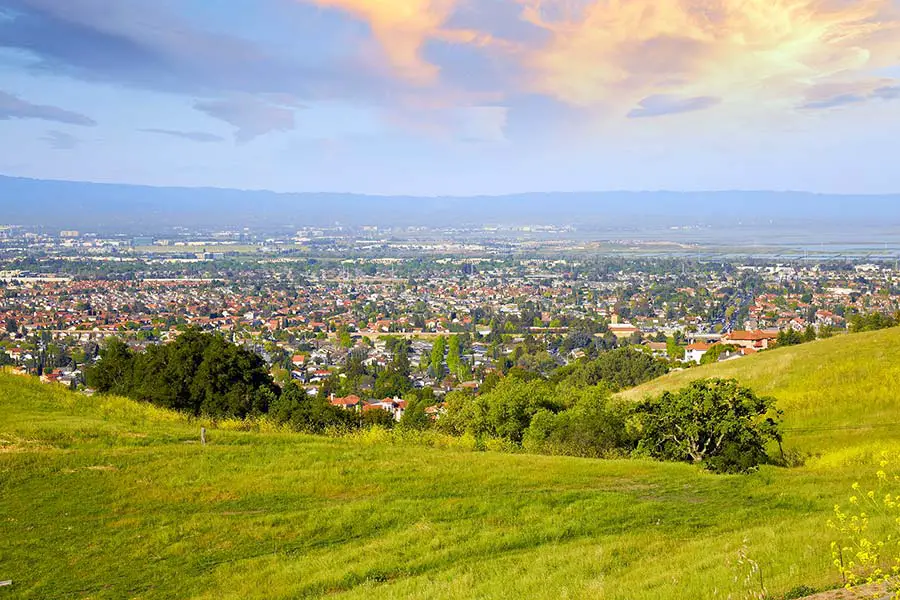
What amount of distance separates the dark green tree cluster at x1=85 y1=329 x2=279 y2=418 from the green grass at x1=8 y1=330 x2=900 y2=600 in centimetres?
813

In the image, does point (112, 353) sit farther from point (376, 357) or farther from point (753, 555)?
point (376, 357)

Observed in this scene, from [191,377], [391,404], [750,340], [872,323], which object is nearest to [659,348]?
[750,340]

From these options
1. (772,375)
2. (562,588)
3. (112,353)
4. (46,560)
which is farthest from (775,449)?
(112,353)

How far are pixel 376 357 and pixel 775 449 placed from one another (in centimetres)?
5114

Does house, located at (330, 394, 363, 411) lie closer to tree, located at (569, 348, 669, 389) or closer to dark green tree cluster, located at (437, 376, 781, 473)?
tree, located at (569, 348, 669, 389)

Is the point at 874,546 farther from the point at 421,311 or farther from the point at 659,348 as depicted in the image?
the point at 421,311

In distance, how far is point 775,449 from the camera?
2147 centimetres

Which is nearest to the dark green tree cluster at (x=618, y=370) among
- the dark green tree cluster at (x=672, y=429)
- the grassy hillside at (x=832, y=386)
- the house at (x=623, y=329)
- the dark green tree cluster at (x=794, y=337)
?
the dark green tree cluster at (x=794, y=337)

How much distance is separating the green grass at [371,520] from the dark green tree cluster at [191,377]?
813 centimetres

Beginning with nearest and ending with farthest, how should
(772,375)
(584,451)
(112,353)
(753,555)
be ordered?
1. (753,555)
2. (584,451)
3. (112,353)
4. (772,375)

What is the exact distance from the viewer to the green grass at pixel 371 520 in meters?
7.84

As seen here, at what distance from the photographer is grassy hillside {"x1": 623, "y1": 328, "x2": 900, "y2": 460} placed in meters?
22.4

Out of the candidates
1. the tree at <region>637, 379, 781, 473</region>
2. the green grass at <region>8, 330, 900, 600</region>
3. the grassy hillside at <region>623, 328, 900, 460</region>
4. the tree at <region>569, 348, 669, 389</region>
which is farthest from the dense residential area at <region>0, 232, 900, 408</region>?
the green grass at <region>8, 330, 900, 600</region>

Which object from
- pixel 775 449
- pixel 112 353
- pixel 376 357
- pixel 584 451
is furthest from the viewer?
pixel 376 357
